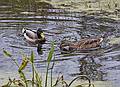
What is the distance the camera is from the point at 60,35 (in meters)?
8.08

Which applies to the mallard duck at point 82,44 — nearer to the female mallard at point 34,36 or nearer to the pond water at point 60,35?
the pond water at point 60,35

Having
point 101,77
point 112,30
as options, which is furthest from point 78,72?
point 112,30

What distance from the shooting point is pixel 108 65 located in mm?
6586

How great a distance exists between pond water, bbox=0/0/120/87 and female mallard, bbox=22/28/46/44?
0.32 feet

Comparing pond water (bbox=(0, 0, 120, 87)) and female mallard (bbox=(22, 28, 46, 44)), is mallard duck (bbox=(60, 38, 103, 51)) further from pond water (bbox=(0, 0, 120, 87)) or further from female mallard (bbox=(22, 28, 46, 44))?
female mallard (bbox=(22, 28, 46, 44))

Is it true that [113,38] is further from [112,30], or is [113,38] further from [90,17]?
[90,17]

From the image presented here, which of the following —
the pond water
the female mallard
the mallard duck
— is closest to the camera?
the pond water

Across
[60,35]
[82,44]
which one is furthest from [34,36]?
[82,44]

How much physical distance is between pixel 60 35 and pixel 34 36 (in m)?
0.48

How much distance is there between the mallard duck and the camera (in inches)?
290

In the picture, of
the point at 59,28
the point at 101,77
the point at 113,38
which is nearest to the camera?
the point at 101,77

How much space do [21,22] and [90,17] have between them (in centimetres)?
141

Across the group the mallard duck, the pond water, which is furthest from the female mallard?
the mallard duck

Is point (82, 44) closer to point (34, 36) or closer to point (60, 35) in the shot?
point (60, 35)
